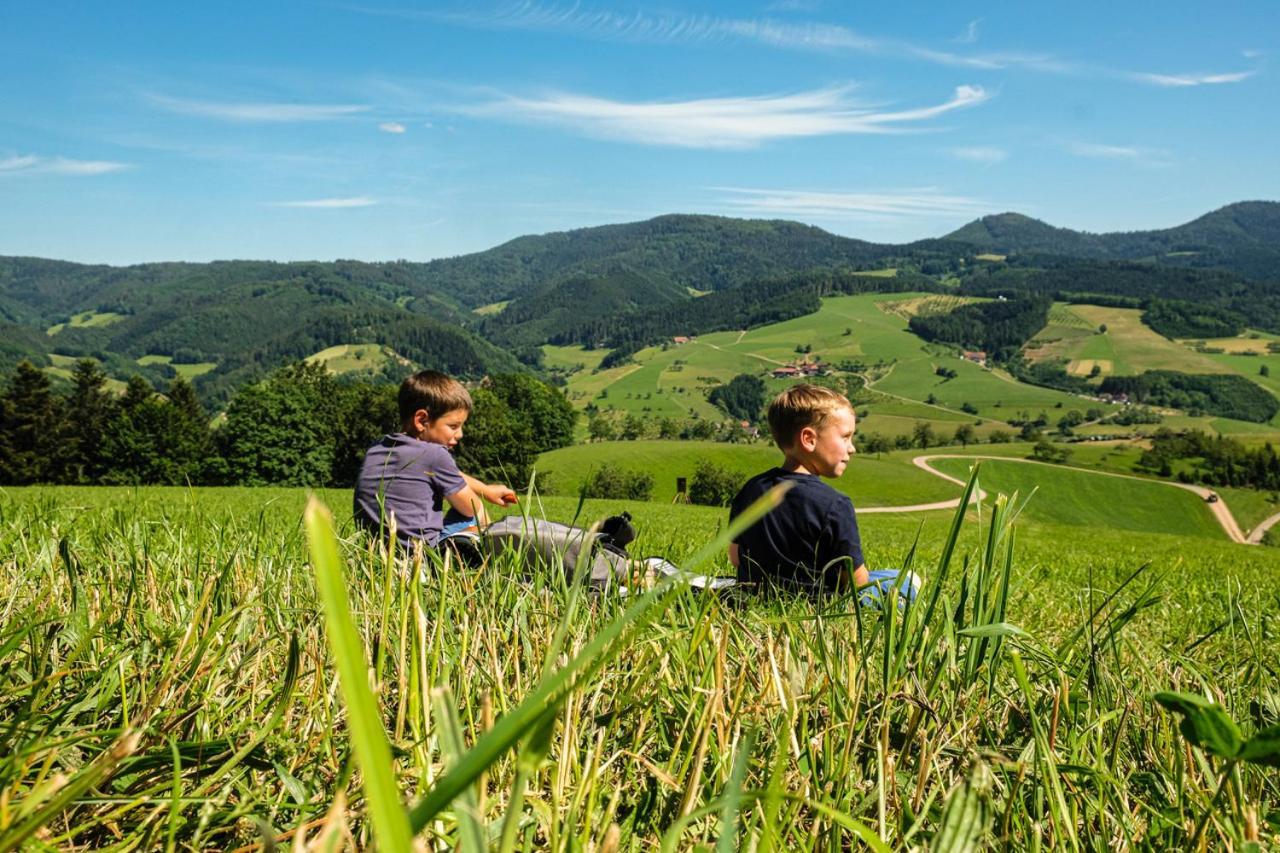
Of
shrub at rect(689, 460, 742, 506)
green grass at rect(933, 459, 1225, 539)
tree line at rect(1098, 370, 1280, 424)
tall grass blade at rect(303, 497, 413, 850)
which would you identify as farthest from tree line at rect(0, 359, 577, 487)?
tree line at rect(1098, 370, 1280, 424)

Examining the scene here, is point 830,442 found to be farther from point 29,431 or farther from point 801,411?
point 29,431

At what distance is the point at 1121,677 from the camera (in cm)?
158

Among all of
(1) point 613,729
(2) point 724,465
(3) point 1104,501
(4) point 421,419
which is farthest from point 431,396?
(3) point 1104,501

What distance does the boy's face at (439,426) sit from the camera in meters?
5.55

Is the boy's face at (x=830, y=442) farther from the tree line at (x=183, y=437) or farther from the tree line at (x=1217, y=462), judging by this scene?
the tree line at (x=1217, y=462)

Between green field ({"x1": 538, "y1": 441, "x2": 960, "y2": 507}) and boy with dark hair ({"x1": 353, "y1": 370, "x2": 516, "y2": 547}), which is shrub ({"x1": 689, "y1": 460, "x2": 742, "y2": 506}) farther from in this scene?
boy with dark hair ({"x1": 353, "y1": 370, "x2": 516, "y2": 547})

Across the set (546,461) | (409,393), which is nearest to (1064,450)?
(546,461)

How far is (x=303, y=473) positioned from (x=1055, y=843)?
57.1 m

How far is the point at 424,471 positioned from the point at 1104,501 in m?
91.4

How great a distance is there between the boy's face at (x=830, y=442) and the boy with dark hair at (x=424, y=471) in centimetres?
184

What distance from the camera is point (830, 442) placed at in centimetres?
461

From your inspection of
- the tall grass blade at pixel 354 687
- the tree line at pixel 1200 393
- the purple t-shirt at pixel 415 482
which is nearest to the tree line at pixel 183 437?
the purple t-shirt at pixel 415 482

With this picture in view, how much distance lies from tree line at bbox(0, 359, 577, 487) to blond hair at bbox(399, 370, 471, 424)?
3704 centimetres

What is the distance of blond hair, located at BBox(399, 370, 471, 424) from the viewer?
5539 millimetres
